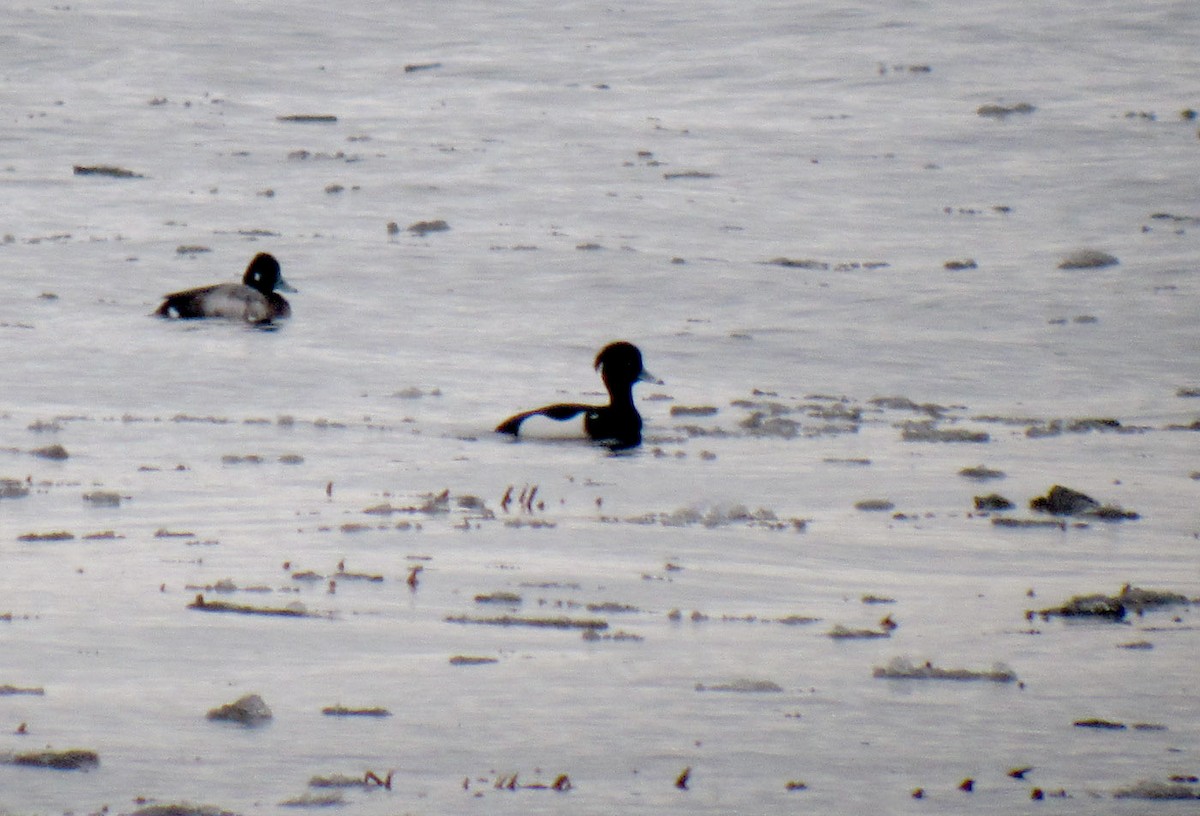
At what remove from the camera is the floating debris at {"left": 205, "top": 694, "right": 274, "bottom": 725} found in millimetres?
6887

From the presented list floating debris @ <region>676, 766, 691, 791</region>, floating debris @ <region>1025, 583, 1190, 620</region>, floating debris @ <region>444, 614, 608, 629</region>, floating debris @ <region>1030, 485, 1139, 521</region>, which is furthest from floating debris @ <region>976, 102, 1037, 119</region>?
floating debris @ <region>676, 766, 691, 791</region>

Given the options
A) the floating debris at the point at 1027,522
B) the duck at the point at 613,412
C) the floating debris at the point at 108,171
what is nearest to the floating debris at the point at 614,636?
the floating debris at the point at 1027,522

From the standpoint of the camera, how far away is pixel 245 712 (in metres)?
6.89

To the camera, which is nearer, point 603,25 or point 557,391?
point 557,391

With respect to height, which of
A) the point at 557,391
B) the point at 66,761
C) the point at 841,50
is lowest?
the point at 66,761

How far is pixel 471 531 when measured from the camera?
10844 mm

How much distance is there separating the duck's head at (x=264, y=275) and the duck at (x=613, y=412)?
6.88 meters

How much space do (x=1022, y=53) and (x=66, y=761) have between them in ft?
120

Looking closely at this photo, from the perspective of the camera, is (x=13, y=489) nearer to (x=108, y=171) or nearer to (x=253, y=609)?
(x=253, y=609)

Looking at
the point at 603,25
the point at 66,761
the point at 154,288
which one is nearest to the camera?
the point at 66,761

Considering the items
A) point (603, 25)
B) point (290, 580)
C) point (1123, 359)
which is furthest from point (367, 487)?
point (603, 25)

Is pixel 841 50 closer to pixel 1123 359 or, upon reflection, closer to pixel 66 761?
pixel 1123 359

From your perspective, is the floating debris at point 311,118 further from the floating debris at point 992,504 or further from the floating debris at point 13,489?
the floating debris at point 992,504

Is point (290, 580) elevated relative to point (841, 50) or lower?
lower
